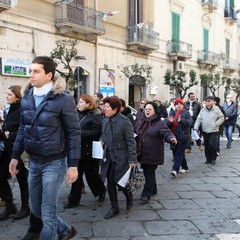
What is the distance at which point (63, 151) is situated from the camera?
Answer: 3438mm

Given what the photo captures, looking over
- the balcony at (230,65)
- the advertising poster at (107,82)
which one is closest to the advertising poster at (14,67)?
the advertising poster at (107,82)

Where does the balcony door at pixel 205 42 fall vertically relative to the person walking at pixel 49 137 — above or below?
above

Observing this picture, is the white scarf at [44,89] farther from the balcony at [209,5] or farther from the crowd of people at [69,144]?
the balcony at [209,5]

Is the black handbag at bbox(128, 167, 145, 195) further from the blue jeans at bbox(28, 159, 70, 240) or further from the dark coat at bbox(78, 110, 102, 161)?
the blue jeans at bbox(28, 159, 70, 240)

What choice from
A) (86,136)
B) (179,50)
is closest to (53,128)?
(86,136)

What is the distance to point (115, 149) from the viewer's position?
16.9ft

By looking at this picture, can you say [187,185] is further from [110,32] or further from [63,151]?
[110,32]

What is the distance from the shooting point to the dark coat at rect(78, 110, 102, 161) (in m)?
5.48

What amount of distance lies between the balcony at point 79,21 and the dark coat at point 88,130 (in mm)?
10429

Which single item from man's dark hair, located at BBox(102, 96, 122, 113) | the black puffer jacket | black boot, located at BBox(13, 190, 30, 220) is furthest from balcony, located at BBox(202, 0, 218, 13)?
the black puffer jacket

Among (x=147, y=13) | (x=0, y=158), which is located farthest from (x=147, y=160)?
(x=147, y=13)

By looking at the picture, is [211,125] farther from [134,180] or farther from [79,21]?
[79,21]

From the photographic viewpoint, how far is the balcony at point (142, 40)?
773 inches

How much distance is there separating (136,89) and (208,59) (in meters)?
8.32
